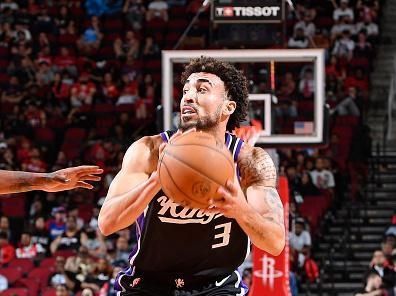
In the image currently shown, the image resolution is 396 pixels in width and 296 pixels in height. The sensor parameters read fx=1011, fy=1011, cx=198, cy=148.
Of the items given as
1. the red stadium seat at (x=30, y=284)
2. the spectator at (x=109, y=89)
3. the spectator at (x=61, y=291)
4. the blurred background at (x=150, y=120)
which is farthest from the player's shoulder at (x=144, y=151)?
the spectator at (x=109, y=89)

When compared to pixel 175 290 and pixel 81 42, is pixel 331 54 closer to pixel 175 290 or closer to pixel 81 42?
pixel 81 42

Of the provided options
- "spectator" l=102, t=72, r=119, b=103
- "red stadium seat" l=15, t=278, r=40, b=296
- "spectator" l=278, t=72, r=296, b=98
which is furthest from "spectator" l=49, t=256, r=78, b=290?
"spectator" l=102, t=72, r=119, b=103

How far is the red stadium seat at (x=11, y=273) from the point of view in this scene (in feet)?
43.2

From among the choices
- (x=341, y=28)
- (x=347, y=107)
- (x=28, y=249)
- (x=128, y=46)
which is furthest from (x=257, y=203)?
(x=128, y=46)

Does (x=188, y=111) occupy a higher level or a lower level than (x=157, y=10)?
lower

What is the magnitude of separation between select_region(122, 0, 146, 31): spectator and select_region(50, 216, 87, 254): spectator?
5.94 metres

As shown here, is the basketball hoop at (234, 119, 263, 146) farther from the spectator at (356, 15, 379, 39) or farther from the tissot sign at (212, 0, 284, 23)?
the spectator at (356, 15, 379, 39)

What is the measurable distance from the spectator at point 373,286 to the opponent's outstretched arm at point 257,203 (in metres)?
6.48

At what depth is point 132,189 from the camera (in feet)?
15.9

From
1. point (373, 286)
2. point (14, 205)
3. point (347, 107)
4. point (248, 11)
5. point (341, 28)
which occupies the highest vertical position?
point (341, 28)

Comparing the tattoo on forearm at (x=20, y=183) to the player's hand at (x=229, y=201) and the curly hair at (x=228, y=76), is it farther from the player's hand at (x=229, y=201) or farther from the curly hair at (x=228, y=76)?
the player's hand at (x=229, y=201)

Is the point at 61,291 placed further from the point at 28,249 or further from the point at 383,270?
the point at 383,270

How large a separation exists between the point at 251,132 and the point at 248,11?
1586 millimetres

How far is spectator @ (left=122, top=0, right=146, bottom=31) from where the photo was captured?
747 inches
